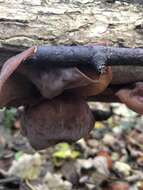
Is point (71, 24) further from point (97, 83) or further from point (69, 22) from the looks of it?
point (97, 83)

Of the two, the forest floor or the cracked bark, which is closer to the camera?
the cracked bark

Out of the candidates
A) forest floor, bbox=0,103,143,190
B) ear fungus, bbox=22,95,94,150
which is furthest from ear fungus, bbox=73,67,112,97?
forest floor, bbox=0,103,143,190

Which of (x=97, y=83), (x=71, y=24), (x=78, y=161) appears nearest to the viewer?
(x=97, y=83)

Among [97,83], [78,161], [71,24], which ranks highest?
[71,24]

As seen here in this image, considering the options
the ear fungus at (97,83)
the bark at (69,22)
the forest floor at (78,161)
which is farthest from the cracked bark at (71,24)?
the forest floor at (78,161)

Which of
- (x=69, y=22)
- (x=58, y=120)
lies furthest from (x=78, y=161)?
(x=69, y=22)

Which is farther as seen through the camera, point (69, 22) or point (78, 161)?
point (78, 161)

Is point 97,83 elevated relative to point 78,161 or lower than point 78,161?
elevated

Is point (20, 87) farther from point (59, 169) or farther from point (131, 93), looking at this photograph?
point (59, 169)

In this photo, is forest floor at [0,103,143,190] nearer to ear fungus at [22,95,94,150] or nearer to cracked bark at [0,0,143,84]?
ear fungus at [22,95,94,150]
